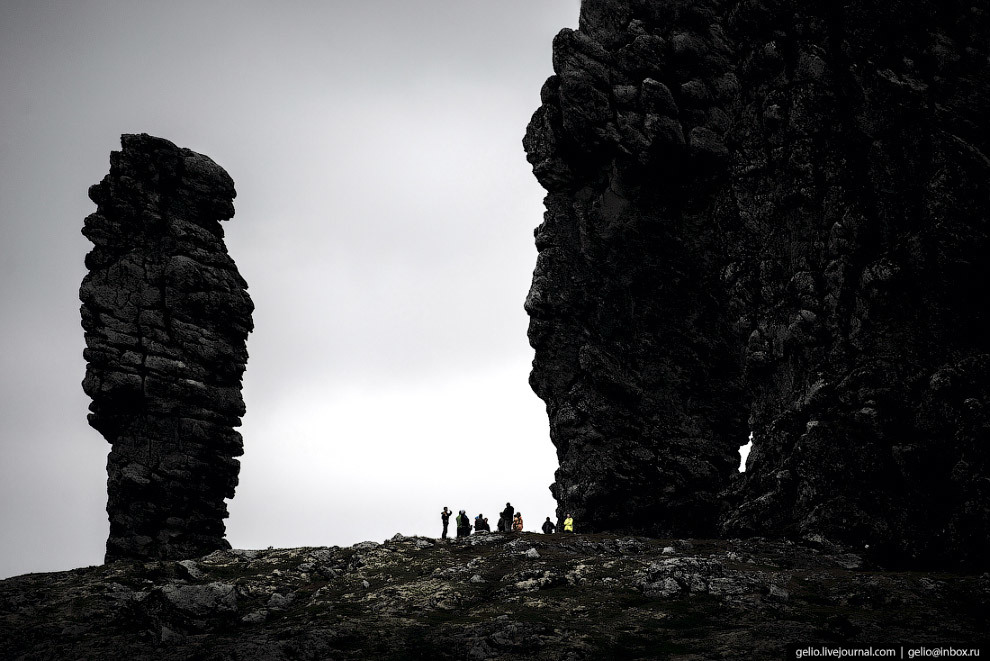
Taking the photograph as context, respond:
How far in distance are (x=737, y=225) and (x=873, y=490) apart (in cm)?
→ 2316

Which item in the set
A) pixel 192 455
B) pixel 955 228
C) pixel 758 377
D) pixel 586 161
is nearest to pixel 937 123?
pixel 955 228

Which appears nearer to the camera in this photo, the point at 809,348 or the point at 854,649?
the point at 854,649

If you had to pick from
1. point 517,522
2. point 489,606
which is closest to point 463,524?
point 517,522

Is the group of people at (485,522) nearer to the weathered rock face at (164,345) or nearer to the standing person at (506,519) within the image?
the standing person at (506,519)

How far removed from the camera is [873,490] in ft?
141

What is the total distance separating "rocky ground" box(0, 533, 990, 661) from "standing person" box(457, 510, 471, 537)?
1313cm

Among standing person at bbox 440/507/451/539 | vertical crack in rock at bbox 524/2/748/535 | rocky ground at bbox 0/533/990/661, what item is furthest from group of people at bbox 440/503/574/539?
rocky ground at bbox 0/533/990/661

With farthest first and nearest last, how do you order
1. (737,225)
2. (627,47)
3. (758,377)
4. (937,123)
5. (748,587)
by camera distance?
(627,47) → (737,225) → (758,377) → (937,123) → (748,587)

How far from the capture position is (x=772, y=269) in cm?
5256

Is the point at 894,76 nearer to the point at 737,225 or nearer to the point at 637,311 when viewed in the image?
the point at 737,225

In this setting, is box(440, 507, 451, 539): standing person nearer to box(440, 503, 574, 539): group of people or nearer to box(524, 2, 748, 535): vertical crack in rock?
box(440, 503, 574, 539): group of people

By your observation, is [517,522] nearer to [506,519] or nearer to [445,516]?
[506,519]

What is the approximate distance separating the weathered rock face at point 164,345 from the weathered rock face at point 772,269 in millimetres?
28530

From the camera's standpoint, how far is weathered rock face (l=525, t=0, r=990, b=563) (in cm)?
4241
